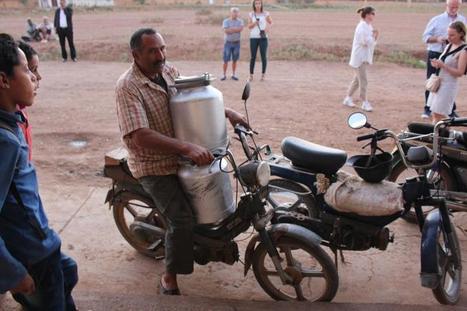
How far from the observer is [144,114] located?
2928 millimetres

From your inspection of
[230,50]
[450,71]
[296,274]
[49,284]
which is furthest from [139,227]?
[230,50]

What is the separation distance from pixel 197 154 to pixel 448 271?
6.72 feet

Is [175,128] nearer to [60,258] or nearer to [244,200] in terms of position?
[244,200]

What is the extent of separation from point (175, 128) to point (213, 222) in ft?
2.36

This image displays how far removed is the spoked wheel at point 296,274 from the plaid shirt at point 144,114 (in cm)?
92

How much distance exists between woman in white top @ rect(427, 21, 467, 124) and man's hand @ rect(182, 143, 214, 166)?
4.86 metres

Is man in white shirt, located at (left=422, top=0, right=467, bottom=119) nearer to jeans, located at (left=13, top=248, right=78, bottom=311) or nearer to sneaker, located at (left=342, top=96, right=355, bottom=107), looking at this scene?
sneaker, located at (left=342, top=96, right=355, bottom=107)

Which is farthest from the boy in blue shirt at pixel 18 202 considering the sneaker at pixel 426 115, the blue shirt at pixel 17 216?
the sneaker at pixel 426 115

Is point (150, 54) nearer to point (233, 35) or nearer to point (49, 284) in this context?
point (49, 284)

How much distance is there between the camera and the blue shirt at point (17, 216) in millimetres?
1981

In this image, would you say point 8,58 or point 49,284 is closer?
point 8,58

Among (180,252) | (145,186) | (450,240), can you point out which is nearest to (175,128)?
(145,186)

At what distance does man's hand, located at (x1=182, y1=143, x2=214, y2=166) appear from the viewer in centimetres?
283

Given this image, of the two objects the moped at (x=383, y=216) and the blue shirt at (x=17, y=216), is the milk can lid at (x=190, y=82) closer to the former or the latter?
the moped at (x=383, y=216)
